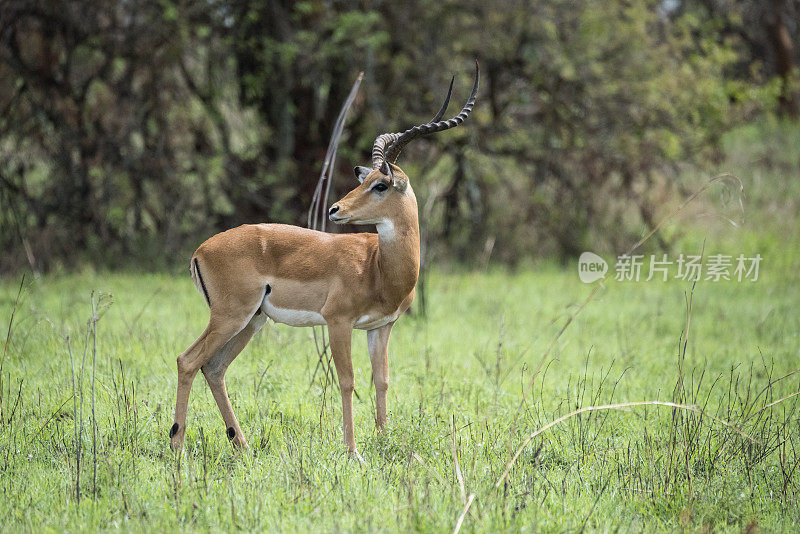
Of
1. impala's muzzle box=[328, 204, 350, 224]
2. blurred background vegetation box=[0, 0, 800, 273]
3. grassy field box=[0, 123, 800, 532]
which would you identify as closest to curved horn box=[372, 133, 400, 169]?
impala's muzzle box=[328, 204, 350, 224]

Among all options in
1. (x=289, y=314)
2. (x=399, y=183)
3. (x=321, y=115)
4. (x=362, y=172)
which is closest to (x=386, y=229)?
(x=399, y=183)

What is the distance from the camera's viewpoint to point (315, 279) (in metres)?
4.11

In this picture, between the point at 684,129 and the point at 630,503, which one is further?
the point at 684,129

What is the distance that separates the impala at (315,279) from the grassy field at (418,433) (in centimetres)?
38

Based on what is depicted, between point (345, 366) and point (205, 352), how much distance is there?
671 millimetres

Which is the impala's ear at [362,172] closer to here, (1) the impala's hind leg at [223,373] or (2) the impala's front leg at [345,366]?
(2) the impala's front leg at [345,366]

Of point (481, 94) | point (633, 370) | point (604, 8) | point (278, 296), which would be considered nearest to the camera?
point (278, 296)

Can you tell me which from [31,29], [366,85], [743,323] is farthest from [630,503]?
[31,29]

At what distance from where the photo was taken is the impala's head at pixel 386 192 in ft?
12.6

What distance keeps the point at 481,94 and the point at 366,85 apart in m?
1.95

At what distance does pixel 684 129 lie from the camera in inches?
460

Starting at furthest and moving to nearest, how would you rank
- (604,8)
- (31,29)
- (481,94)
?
(481,94)
(604,8)
(31,29)

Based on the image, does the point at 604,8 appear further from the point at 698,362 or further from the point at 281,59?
the point at 698,362

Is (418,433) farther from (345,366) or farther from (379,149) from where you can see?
(379,149)
